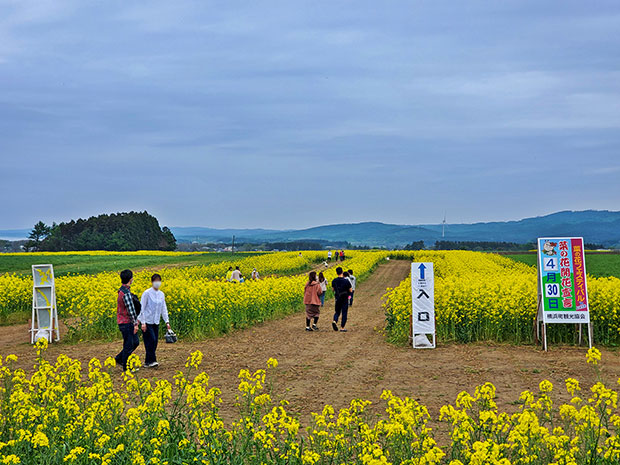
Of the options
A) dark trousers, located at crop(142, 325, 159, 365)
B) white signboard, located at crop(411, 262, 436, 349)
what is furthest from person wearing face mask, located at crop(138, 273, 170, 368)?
white signboard, located at crop(411, 262, 436, 349)

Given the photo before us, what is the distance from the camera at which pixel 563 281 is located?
14.8 m

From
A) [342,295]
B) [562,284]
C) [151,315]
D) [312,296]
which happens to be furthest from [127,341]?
[562,284]

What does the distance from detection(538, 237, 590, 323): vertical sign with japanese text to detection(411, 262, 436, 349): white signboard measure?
2683 millimetres

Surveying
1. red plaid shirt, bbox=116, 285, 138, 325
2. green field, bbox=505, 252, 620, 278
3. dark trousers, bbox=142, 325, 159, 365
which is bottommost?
green field, bbox=505, 252, 620, 278

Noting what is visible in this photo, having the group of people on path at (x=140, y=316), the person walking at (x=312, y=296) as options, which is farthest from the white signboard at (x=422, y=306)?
the group of people on path at (x=140, y=316)

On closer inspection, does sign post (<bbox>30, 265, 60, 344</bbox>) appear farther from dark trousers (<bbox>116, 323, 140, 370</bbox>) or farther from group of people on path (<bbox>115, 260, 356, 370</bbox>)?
dark trousers (<bbox>116, 323, 140, 370</bbox>)

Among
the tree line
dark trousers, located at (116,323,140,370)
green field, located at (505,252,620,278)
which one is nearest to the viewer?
dark trousers, located at (116,323,140,370)

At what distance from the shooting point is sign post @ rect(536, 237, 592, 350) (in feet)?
47.7

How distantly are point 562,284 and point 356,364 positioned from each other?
571 centimetres

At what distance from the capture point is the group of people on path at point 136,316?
12.2 metres

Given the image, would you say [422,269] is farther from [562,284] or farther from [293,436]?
[293,436]

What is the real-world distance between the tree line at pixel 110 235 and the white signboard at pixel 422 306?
122 metres

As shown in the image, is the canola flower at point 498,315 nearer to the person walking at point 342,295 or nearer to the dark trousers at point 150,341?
the person walking at point 342,295

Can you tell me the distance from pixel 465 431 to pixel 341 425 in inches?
49.0
